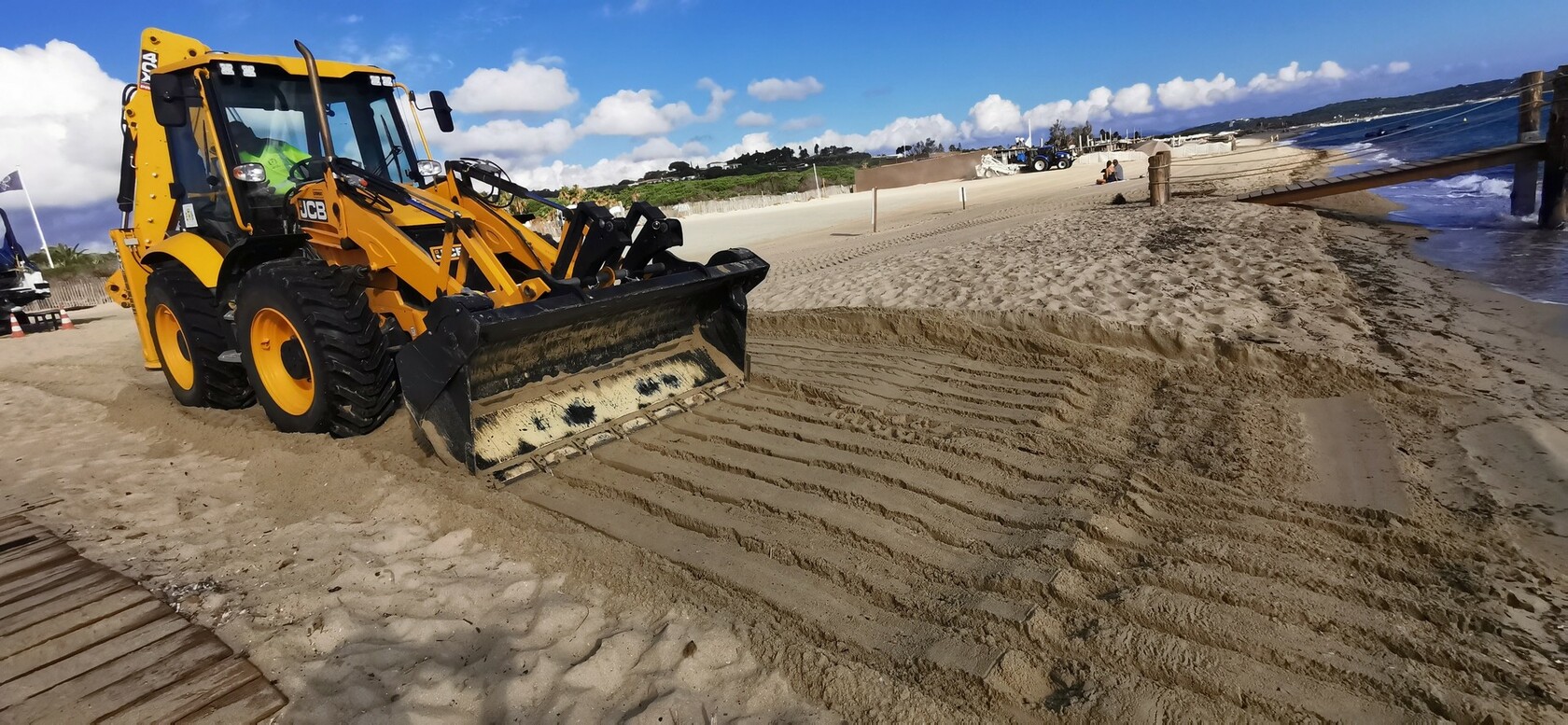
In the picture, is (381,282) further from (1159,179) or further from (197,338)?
(1159,179)

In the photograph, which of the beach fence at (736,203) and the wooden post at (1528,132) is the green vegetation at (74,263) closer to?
the beach fence at (736,203)

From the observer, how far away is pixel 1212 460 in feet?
12.7

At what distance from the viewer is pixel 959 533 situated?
11.0ft

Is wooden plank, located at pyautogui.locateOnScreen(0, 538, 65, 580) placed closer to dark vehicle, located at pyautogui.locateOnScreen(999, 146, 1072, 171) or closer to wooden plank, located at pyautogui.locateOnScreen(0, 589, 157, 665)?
wooden plank, located at pyautogui.locateOnScreen(0, 589, 157, 665)

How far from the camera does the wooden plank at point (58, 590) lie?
3156mm

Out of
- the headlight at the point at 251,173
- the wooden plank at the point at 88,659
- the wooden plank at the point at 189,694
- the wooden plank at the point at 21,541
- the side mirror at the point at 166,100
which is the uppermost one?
the side mirror at the point at 166,100

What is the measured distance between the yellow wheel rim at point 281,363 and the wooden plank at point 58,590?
1.62 meters

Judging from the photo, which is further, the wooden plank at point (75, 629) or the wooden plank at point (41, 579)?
the wooden plank at point (41, 579)

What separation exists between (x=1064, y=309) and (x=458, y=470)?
15.5 feet

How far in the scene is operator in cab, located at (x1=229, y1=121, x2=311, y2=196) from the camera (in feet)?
17.4

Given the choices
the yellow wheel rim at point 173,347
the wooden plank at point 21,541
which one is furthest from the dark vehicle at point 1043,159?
the wooden plank at point 21,541

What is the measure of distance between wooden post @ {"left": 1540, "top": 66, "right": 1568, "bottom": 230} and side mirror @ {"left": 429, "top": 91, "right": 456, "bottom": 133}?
44.9 ft

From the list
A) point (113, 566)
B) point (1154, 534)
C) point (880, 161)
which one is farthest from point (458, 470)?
point (880, 161)

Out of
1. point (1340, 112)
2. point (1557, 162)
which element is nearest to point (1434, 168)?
point (1557, 162)
